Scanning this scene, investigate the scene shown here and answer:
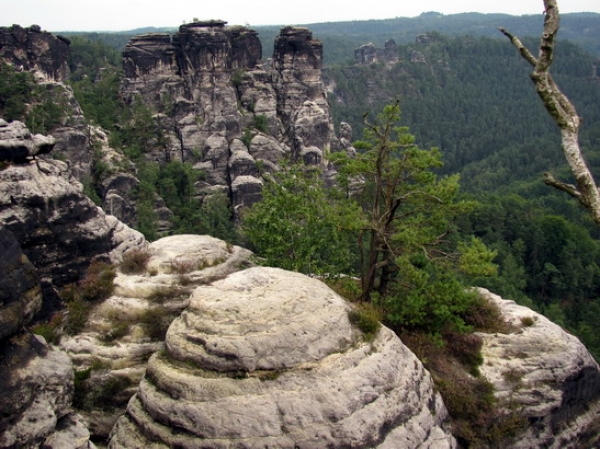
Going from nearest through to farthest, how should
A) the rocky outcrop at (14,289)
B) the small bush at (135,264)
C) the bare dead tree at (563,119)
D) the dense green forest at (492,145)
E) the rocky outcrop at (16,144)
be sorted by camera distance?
the bare dead tree at (563,119) → the rocky outcrop at (14,289) → the small bush at (135,264) → the rocky outcrop at (16,144) → the dense green forest at (492,145)

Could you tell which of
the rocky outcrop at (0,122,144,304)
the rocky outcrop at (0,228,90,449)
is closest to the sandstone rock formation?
Answer: the rocky outcrop at (0,228,90,449)

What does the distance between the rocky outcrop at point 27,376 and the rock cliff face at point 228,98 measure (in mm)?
51996

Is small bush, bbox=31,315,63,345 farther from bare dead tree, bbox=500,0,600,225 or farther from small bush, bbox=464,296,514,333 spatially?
bare dead tree, bbox=500,0,600,225

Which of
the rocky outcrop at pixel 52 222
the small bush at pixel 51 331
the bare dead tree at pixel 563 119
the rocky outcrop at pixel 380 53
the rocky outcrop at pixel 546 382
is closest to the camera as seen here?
the bare dead tree at pixel 563 119

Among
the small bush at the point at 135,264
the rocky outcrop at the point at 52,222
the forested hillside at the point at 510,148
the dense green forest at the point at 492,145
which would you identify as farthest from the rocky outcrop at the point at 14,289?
the forested hillside at the point at 510,148

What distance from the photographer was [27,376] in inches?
472

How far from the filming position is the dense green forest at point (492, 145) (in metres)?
56.0

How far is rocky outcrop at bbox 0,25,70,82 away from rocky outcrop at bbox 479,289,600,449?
63.0m

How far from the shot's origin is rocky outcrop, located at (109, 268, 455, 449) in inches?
484

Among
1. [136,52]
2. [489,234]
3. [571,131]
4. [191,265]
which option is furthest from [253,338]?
[136,52]

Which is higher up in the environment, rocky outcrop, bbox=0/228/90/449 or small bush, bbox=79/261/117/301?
rocky outcrop, bbox=0/228/90/449

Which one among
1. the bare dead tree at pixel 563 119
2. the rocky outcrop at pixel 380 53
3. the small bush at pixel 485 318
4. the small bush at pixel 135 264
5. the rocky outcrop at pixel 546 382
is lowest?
the rocky outcrop at pixel 380 53

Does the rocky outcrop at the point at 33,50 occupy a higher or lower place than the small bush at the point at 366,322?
higher

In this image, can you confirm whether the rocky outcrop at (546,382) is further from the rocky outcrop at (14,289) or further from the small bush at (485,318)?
the rocky outcrop at (14,289)
